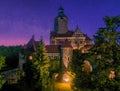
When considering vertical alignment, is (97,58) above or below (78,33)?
below

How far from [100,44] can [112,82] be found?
3170 millimetres

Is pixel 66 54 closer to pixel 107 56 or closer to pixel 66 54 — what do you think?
pixel 66 54

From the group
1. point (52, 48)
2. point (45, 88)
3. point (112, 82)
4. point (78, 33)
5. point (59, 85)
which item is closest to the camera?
point (112, 82)

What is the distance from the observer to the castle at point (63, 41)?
69562mm

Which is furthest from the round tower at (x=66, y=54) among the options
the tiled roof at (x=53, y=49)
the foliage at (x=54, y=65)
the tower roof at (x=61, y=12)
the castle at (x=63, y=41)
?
the tower roof at (x=61, y=12)

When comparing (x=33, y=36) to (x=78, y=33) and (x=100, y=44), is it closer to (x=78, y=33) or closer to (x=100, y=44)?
(x=78, y=33)

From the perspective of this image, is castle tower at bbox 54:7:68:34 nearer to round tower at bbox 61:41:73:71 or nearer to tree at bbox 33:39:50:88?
round tower at bbox 61:41:73:71

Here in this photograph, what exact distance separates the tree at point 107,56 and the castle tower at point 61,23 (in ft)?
218

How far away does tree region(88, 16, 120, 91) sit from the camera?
23438mm

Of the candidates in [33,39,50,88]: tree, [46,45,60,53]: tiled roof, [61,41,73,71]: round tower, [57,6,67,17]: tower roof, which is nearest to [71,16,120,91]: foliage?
[33,39,50,88]: tree

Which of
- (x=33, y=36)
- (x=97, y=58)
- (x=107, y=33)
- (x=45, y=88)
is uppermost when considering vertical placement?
(x=33, y=36)

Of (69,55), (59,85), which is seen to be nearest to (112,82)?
(59,85)

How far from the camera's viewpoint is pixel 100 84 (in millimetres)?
23656

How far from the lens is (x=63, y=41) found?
86.7m
